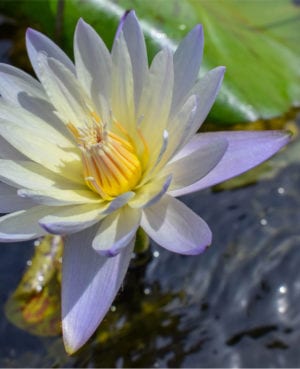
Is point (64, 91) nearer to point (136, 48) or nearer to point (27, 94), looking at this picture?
point (27, 94)

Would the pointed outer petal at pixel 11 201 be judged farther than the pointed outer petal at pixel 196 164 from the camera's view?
Yes

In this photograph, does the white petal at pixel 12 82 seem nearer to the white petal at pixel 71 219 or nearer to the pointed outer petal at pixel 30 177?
the pointed outer petal at pixel 30 177

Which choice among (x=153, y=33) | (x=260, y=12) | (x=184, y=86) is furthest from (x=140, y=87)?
(x=260, y=12)

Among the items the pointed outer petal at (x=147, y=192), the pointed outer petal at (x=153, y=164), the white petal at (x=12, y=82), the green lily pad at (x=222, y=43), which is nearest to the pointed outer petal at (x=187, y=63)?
the pointed outer petal at (x=153, y=164)

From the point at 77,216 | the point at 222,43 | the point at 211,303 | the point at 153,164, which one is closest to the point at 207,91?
the point at 153,164

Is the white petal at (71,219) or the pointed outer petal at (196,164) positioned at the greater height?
the white petal at (71,219)

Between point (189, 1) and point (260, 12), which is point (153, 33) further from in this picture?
point (260, 12)
